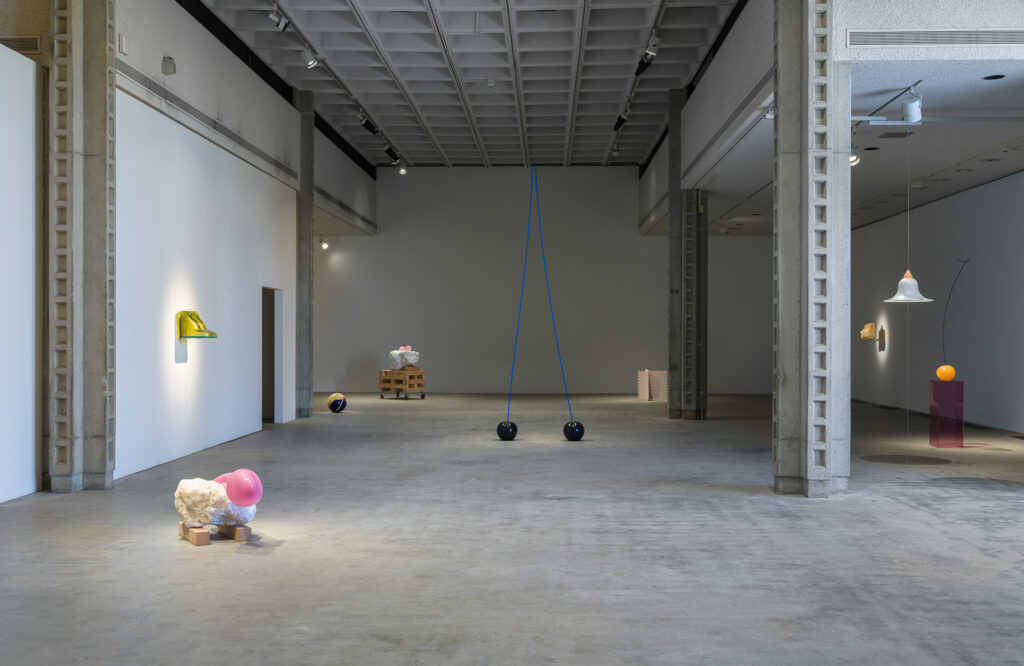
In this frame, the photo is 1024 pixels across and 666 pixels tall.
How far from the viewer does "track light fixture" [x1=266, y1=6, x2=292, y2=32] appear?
14.1 metres

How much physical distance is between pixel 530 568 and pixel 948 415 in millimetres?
10285

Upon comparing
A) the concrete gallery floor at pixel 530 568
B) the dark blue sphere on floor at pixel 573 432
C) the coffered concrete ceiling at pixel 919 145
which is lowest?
the concrete gallery floor at pixel 530 568

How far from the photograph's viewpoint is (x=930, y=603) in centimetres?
566

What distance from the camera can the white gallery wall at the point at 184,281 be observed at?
35.7 ft

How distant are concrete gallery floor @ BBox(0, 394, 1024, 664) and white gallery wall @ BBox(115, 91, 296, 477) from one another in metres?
0.93

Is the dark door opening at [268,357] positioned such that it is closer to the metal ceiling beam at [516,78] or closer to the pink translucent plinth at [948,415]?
the metal ceiling beam at [516,78]

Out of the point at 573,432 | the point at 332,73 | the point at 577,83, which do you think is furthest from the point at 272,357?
the point at 577,83

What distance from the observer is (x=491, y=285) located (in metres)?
26.7

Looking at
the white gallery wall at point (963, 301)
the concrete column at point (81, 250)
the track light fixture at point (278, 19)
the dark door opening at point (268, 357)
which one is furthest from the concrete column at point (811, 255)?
the dark door opening at point (268, 357)

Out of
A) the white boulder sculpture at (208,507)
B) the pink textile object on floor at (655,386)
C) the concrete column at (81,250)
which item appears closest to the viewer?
the white boulder sculpture at (208,507)

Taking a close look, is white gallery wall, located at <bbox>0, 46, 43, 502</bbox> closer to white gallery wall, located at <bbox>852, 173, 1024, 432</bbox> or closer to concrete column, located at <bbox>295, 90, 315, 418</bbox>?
concrete column, located at <bbox>295, 90, 315, 418</bbox>

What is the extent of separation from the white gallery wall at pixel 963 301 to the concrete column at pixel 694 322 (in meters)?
4.31

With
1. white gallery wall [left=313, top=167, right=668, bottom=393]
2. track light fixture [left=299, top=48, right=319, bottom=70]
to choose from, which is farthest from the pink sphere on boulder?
white gallery wall [left=313, top=167, right=668, bottom=393]

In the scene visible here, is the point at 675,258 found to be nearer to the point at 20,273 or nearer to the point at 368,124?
the point at 368,124
